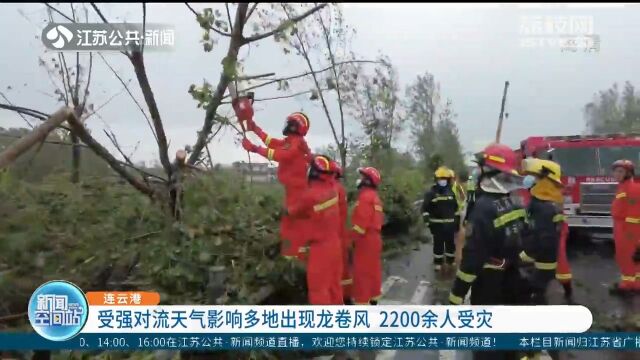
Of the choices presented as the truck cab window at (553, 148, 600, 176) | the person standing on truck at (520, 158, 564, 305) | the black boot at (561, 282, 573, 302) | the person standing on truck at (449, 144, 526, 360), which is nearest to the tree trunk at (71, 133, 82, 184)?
the person standing on truck at (449, 144, 526, 360)

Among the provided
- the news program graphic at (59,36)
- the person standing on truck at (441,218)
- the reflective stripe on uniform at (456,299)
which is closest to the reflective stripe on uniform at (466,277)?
the reflective stripe on uniform at (456,299)

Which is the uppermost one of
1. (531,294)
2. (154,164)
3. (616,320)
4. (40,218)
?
(154,164)

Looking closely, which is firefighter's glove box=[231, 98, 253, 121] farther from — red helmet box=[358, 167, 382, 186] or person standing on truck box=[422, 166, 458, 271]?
person standing on truck box=[422, 166, 458, 271]

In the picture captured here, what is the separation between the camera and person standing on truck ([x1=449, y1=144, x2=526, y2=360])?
2.93 metres

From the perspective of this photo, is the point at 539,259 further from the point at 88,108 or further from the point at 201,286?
the point at 88,108

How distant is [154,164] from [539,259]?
2.85 m

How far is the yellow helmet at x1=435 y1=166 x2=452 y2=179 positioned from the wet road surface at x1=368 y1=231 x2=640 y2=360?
1.15m

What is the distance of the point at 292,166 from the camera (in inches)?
153

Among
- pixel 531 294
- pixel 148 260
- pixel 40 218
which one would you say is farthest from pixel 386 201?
pixel 40 218

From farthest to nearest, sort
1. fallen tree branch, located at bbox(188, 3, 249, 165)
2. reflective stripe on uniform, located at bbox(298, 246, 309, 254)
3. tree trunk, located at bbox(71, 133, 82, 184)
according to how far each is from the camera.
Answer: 1. reflective stripe on uniform, located at bbox(298, 246, 309, 254)
2. tree trunk, located at bbox(71, 133, 82, 184)
3. fallen tree branch, located at bbox(188, 3, 249, 165)

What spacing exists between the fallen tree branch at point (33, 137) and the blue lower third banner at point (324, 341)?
1038 mm

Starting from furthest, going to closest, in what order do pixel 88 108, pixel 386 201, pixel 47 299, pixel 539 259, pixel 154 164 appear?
pixel 386 201 < pixel 539 259 < pixel 154 164 < pixel 88 108 < pixel 47 299

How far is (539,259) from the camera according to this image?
376 centimetres

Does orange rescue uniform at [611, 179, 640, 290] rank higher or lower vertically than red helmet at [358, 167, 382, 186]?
lower
